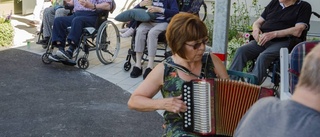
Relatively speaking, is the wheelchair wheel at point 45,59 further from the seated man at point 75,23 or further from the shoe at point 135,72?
the shoe at point 135,72

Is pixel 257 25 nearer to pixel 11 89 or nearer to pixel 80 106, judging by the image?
pixel 80 106

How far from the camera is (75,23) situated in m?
6.37

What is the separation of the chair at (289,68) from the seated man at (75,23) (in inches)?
147

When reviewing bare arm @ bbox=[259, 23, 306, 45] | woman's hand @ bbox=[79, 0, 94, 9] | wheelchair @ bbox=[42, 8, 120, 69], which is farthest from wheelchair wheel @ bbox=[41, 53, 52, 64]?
bare arm @ bbox=[259, 23, 306, 45]

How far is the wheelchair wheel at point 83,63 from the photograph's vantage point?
657 centimetres

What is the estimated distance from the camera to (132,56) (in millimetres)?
6508

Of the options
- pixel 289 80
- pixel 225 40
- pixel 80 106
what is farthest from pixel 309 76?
pixel 80 106

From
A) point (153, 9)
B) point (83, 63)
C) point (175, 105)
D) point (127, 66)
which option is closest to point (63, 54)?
point (83, 63)

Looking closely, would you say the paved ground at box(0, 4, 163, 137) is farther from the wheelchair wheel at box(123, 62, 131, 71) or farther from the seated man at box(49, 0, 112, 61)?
the seated man at box(49, 0, 112, 61)

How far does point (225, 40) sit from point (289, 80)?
846mm

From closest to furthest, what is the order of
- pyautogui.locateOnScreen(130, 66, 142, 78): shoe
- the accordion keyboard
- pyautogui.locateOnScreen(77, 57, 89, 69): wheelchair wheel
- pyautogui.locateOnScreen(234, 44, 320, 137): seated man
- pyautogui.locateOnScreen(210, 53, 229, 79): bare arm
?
pyautogui.locateOnScreen(234, 44, 320, 137): seated man < the accordion keyboard < pyautogui.locateOnScreen(210, 53, 229, 79): bare arm < pyautogui.locateOnScreen(130, 66, 142, 78): shoe < pyautogui.locateOnScreen(77, 57, 89, 69): wheelchair wheel

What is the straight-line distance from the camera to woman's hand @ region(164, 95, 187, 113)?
2.51 metres

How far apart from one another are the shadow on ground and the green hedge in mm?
1342

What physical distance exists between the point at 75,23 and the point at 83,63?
57cm
